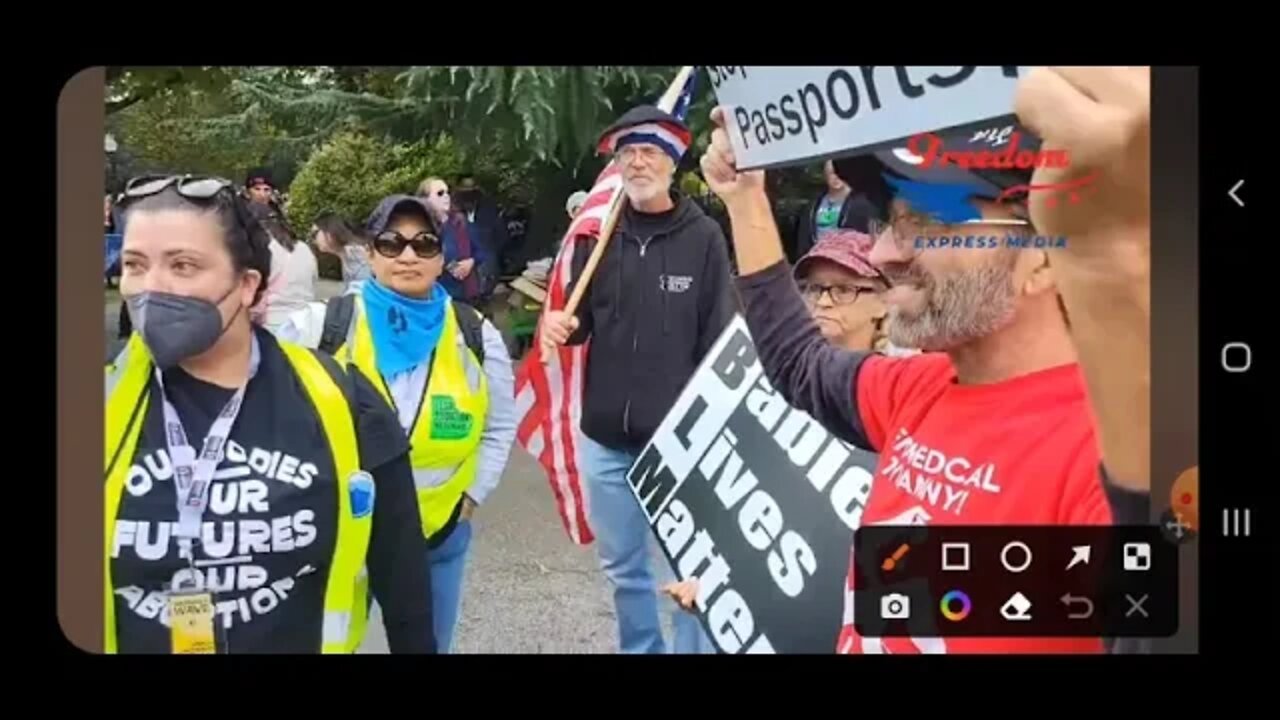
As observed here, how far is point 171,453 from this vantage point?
7.97 ft

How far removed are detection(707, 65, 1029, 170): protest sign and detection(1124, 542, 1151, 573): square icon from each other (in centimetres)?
92

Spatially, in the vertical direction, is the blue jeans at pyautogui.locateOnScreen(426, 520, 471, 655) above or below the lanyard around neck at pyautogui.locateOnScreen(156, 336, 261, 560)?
below

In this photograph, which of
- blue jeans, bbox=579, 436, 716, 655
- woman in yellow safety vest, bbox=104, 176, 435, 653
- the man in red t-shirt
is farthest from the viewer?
blue jeans, bbox=579, 436, 716, 655

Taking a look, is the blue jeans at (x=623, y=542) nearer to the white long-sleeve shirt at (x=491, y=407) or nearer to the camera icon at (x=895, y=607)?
the white long-sleeve shirt at (x=491, y=407)

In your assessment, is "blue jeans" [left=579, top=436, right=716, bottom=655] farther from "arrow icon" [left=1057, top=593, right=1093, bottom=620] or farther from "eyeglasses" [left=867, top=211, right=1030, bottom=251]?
"arrow icon" [left=1057, top=593, right=1093, bottom=620]

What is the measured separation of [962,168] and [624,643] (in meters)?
1.24

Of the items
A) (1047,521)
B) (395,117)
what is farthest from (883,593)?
(395,117)

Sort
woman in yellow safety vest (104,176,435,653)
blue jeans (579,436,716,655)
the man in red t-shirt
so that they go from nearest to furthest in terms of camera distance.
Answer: the man in red t-shirt → woman in yellow safety vest (104,176,435,653) → blue jeans (579,436,716,655)

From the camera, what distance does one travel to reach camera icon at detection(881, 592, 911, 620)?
243 cm

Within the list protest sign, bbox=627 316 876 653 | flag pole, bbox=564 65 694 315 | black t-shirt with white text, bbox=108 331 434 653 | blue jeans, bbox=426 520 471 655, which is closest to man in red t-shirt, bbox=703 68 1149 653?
protest sign, bbox=627 316 876 653

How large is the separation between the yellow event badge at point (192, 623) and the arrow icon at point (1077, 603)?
1787 mm

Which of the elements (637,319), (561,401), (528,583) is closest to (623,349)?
(637,319)
